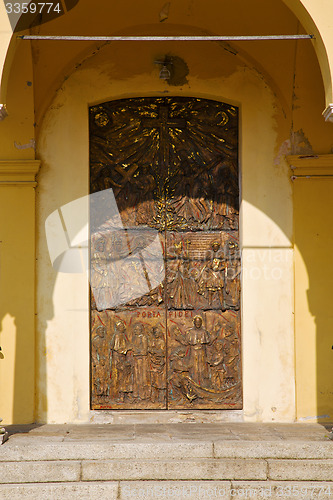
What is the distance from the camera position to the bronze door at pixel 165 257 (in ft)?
31.0

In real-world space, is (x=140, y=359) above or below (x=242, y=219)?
below

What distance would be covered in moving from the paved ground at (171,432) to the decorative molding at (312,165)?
3180 millimetres

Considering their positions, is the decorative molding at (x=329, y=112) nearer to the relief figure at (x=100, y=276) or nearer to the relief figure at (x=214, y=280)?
the relief figure at (x=214, y=280)

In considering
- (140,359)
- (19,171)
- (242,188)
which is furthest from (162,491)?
(19,171)

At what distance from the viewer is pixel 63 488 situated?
723 centimetres

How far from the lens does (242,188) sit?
31.0ft

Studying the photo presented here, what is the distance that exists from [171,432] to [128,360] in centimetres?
132

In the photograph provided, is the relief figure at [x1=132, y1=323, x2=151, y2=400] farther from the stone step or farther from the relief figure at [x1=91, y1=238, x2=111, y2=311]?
the stone step

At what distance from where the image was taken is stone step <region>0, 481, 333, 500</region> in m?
7.19

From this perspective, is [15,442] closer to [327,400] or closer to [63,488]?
[63,488]

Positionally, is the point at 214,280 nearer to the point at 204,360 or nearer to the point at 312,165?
the point at 204,360

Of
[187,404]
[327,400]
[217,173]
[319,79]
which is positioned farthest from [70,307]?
[319,79]

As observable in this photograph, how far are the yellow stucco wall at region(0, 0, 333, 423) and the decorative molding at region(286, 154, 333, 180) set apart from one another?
4.5 inches

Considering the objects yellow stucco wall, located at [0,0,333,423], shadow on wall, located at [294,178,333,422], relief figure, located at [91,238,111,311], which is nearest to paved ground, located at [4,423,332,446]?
yellow stucco wall, located at [0,0,333,423]
